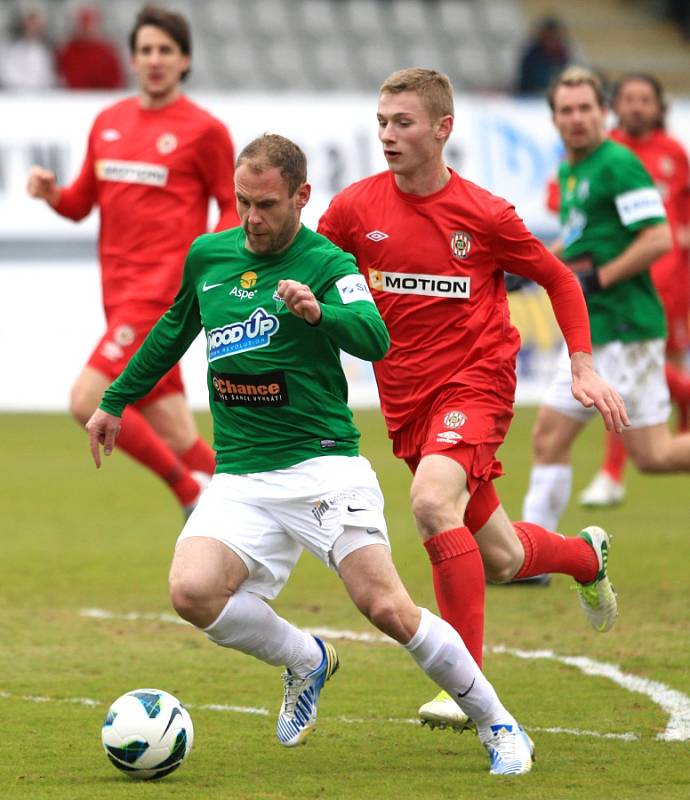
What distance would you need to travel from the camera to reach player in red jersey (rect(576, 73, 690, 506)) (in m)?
10.6

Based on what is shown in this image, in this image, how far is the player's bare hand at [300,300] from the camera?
187 inches

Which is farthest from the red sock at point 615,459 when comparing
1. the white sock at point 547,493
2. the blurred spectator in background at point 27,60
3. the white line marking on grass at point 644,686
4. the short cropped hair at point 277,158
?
the blurred spectator in background at point 27,60

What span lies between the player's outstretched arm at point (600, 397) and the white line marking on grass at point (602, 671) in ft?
3.38

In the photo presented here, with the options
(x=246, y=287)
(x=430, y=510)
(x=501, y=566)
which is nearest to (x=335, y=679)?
(x=501, y=566)

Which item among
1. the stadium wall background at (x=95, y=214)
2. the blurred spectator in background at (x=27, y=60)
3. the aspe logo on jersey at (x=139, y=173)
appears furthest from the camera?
the blurred spectator in background at (x=27, y=60)

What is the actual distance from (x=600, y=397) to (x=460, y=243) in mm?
825

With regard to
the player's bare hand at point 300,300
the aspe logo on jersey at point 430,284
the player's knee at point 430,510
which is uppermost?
the player's bare hand at point 300,300

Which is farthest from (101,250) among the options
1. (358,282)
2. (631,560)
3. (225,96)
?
(225,96)

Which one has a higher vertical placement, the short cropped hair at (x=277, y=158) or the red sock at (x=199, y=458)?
the short cropped hair at (x=277, y=158)

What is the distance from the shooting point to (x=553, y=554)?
621cm

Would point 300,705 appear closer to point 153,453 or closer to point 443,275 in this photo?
point 443,275

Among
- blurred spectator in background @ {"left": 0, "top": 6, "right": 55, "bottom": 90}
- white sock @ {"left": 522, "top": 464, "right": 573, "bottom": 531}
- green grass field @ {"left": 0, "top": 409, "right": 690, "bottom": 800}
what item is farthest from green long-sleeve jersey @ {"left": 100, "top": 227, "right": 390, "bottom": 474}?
blurred spectator in background @ {"left": 0, "top": 6, "right": 55, "bottom": 90}

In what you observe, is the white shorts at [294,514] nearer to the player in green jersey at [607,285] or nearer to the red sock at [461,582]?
the red sock at [461,582]

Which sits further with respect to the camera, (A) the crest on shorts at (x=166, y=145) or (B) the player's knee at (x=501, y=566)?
(A) the crest on shorts at (x=166, y=145)
